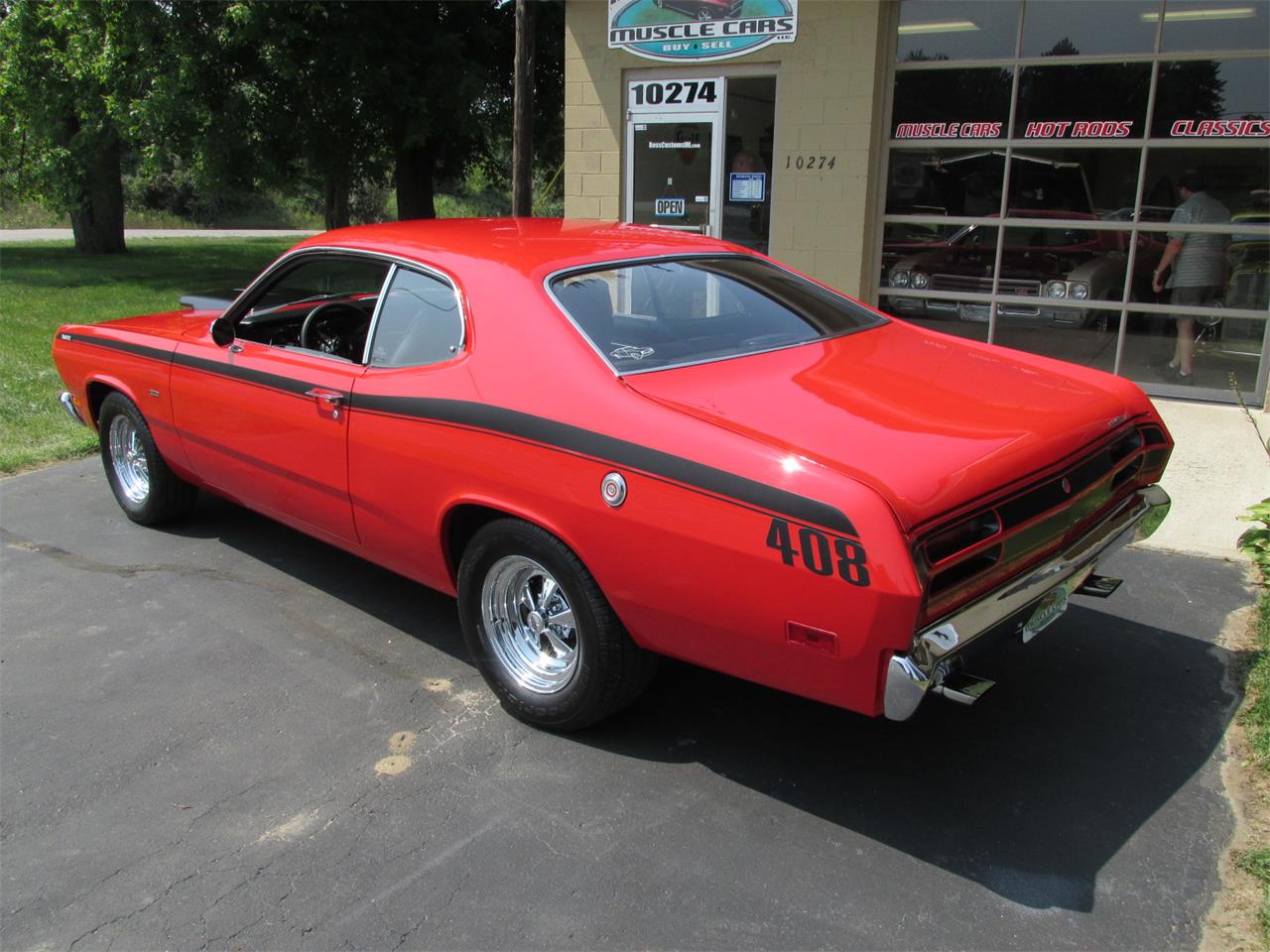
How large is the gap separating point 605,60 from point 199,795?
27.7ft

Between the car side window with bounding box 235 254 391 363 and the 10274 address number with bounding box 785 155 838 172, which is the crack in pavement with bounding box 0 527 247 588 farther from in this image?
the 10274 address number with bounding box 785 155 838 172

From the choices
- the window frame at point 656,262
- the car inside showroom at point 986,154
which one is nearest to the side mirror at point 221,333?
the window frame at point 656,262

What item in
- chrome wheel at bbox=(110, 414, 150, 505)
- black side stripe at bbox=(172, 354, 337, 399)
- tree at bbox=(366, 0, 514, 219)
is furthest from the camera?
tree at bbox=(366, 0, 514, 219)

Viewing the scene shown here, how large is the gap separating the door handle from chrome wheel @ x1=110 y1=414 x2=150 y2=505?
6.48ft

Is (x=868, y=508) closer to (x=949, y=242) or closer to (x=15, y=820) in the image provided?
(x=15, y=820)

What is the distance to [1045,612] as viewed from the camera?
3.17 meters

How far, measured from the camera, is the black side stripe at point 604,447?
2621 mm

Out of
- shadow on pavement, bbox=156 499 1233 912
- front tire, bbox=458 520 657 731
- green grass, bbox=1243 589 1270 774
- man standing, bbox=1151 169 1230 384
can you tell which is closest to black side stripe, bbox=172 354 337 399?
front tire, bbox=458 520 657 731

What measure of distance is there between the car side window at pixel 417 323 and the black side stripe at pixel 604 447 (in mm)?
185

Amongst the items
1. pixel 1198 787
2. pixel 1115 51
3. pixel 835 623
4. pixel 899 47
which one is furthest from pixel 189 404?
pixel 1115 51

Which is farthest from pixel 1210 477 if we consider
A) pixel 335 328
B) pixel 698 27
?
pixel 698 27

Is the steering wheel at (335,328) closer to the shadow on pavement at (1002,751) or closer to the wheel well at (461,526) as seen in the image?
the wheel well at (461,526)

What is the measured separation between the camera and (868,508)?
2.54 meters

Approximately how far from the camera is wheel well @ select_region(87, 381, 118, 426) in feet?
18.5
